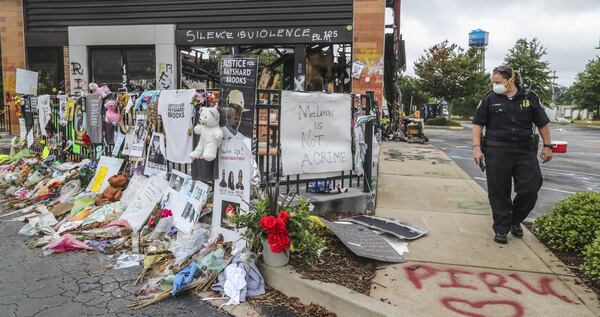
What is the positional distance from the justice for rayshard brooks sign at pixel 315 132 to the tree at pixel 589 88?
1768 inches

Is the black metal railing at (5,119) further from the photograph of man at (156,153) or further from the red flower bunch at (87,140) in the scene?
the photograph of man at (156,153)

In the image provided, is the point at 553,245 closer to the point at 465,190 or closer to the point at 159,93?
the point at 465,190

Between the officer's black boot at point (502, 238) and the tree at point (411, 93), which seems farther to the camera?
the tree at point (411, 93)

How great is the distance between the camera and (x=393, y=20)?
18719 mm

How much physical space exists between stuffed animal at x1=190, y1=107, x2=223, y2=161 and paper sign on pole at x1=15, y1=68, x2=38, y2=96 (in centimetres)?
834

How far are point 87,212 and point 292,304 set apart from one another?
342cm

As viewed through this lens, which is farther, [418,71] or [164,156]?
[418,71]

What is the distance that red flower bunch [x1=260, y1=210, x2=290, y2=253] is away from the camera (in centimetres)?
353

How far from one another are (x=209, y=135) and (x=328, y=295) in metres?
2.10

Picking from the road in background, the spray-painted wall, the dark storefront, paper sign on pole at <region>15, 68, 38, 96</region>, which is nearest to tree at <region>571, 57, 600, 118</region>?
the road in background

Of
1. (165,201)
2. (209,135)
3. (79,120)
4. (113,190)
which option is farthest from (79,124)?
(209,135)

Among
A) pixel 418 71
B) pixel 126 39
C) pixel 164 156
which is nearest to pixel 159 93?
pixel 164 156

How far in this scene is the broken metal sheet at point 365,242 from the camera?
3.87 m

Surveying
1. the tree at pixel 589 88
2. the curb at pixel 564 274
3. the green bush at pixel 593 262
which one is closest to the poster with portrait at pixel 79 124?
the curb at pixel 564 274
